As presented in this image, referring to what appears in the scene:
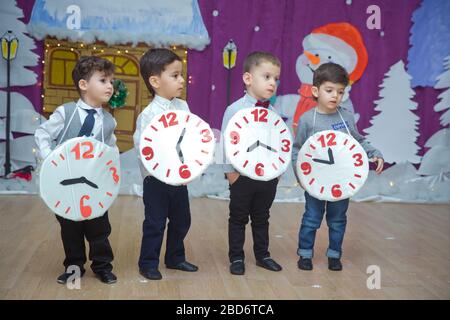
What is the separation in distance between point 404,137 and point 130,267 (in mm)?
2887

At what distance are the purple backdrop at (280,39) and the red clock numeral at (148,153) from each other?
224 cm

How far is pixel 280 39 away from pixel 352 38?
0.57m

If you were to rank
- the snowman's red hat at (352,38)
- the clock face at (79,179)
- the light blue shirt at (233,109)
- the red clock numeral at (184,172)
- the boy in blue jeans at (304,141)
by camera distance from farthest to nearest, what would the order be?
the snowman's red hat at (352,38), the boy in blue jeans at (304,141), the light blue shirt at (233,109), the red clock numeral at (184,172), the clock face at (79,179)

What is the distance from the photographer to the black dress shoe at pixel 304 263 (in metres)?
3.02

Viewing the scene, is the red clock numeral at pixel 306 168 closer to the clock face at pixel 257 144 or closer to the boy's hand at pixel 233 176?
the clock face at pixel 257 144

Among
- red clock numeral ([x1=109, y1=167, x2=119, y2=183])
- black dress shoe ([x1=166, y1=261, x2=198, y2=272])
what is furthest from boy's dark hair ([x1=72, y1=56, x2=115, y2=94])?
black dress shoe ([x1=166, y1=261, x2=198, y2=272])

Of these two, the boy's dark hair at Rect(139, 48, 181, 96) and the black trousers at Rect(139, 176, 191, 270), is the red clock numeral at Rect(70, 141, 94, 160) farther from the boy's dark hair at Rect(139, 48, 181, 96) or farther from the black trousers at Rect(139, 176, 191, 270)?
the boy's dark hair at Rect(139, 48, 181, 96)

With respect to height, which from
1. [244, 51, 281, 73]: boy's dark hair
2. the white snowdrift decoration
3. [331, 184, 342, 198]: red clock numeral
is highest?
the white snowdrift decoration

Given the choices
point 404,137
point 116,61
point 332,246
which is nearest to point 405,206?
point 404,137

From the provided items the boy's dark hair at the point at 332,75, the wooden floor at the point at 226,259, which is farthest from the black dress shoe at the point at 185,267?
the boy's dark hair at the point at 332,75

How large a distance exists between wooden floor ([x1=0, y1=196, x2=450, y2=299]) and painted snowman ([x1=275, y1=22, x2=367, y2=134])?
2.86 ft

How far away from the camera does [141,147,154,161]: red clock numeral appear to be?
2.66 metres

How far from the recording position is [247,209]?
9.70ft

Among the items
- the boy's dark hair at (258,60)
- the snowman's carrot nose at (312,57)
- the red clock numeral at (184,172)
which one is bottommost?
the red clock numeral at (184,172)
